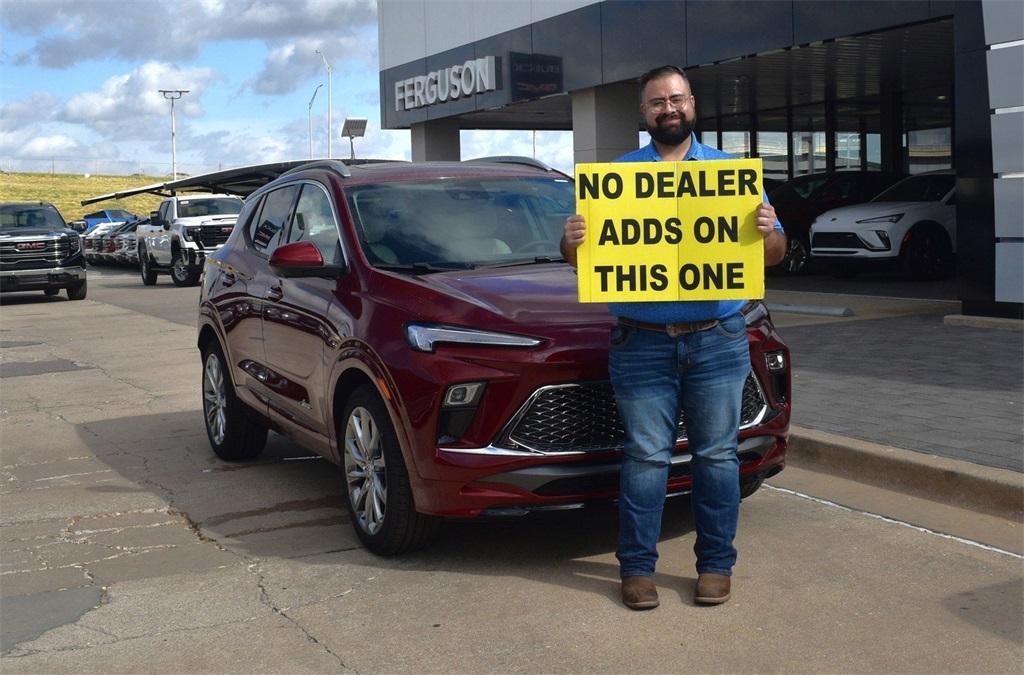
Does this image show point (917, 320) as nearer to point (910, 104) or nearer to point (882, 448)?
point (882, 448)

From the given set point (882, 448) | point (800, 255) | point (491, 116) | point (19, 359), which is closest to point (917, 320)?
point (882, 448)

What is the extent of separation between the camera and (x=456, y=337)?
16.6ft

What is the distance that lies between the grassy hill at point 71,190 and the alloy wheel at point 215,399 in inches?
3509

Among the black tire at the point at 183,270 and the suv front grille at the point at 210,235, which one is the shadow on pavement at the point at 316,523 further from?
the black tire at the point at 183,270

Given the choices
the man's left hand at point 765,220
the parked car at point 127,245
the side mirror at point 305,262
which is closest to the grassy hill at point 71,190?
the parked car at point 127,245

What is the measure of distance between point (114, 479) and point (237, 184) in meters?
27.8

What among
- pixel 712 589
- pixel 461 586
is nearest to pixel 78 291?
pixel 461 586

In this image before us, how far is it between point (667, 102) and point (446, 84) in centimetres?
2342

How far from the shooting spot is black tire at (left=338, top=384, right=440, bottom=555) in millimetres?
5230

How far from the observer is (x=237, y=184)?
1352 inches

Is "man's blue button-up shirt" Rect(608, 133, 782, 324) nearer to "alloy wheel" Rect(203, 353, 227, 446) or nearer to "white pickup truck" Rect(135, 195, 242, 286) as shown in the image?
"alloy wheel" Rect(203, 353, 227, 446)

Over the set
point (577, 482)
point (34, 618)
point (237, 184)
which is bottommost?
point (34, 618)

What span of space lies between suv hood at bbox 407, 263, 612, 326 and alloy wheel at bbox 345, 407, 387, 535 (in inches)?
26.2

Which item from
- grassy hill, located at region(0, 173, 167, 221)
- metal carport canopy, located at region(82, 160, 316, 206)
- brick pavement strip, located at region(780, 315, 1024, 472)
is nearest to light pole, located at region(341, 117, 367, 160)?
metal carport canopy, located at region(82, 160, 316, 206)
